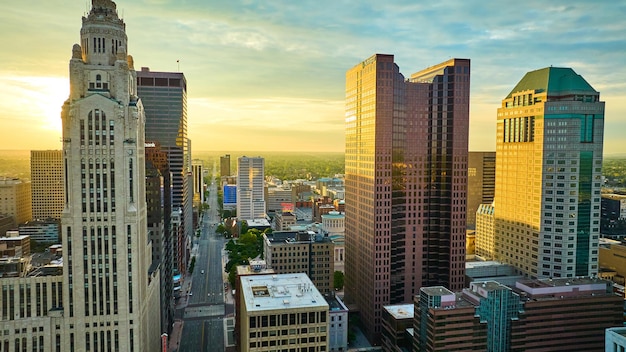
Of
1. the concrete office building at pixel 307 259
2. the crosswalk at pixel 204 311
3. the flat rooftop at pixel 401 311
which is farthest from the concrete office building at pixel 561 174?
the crosswalk at pixel 204 311

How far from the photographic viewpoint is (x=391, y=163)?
157750 mm

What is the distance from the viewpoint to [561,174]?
17000cm

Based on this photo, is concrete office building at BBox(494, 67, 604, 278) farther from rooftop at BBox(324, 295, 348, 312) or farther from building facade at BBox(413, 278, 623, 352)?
rooftop at BBox(324, 295, 348, 312)

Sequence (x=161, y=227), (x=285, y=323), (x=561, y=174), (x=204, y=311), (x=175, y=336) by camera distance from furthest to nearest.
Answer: (x=204, y=311), (x=561, y=174), (x=175, y=336), (x=161, y=227), (x=285, y=323)

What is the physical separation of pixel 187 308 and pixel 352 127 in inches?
3820

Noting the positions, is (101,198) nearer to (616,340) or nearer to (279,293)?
(279,293)

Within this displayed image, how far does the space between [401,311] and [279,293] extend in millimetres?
44674

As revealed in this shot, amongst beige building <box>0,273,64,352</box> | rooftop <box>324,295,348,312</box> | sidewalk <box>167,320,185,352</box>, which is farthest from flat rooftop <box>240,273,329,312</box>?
sidewalk <box>167,320,185,352</box>

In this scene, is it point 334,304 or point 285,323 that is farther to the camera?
point 334,304

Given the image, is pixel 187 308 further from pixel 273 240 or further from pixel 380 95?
pixel 380 95

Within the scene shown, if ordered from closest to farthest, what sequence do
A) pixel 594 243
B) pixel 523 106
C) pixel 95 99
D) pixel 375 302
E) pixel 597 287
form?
1. pixel 95 99
2. pixel 597 287
3. pixel 375 302
4. pixel 594 243
5. pixel 523 106

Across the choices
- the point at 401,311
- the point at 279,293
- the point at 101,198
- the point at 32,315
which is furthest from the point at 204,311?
the point at 101,198

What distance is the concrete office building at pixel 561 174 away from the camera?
6644 inches

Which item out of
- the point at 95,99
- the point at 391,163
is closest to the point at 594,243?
the point at 391,163
